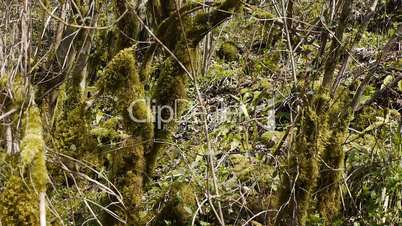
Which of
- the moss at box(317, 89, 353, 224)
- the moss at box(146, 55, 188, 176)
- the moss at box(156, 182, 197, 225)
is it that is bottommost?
the moss at box(156, 182, 197, 225)

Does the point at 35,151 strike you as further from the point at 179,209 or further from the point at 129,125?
the point at 179,209

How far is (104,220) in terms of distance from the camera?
11.7 feet

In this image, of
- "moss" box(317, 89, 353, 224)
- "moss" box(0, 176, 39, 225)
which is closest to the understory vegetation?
"moss" box(317, 89, 353, 224)

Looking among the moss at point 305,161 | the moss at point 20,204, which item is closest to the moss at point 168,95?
the moss at point 305,161

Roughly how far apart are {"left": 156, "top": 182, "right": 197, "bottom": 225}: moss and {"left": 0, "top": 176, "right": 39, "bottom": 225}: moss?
1475mm

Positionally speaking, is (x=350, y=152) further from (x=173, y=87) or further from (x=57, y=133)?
(x=57, y=133)

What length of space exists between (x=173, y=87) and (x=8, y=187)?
1.37 metres

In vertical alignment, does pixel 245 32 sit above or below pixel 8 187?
above

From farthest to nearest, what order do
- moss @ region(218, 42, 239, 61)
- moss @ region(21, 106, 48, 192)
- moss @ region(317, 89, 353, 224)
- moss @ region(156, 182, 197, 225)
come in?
moss @ region(218, 42, 239, 61)
moss @ region(156, 182, 197, 225)
moss @ region(317, 89, 353, 224)
moss @ region(21, 106, 48, 192)

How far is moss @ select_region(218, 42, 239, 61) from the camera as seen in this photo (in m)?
6.69

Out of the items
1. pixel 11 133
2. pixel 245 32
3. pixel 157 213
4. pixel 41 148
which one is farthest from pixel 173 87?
pixel 245 32

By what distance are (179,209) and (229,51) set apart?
3350 millimetres

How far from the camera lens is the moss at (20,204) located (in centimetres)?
223

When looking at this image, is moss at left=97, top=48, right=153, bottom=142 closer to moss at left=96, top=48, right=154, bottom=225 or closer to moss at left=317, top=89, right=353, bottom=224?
moss at left=96, top=48, right=154, bottom=225
